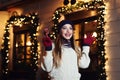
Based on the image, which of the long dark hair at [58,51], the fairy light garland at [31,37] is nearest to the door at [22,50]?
the fairy light garland at [31,37]

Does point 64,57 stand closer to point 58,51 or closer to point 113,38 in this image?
point 58,51

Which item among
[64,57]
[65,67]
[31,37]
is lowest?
[65,67]

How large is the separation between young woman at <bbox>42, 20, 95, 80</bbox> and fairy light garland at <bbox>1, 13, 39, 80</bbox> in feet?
24.0

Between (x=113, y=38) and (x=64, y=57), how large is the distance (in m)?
4.64

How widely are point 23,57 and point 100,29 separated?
4564mm

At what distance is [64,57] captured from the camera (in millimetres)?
4051

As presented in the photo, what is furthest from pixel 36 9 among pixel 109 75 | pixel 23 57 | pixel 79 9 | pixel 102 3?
pixel 109 75

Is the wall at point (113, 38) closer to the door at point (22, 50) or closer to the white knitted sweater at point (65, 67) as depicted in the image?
the door at point (22, 50)

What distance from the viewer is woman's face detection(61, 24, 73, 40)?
13.5 feet

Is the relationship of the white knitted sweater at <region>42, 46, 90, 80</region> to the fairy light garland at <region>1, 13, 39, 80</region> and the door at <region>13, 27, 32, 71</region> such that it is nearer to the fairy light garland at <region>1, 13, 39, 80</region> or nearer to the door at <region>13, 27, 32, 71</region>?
the fairy light garland at <region>1, 13, 39, 80</region>

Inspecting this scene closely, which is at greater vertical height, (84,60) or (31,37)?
(31,37)

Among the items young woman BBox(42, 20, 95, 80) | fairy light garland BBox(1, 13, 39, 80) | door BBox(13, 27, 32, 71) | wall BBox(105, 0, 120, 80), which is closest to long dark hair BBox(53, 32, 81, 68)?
young woman BBox(42, 20, 95, 80)

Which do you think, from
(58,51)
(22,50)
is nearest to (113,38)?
(58,51)

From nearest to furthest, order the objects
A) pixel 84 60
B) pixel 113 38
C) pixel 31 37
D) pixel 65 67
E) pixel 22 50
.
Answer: pixel 65 67
pixel 84 60
pixel 113 38
pixel 31 37
pixel 22 50
